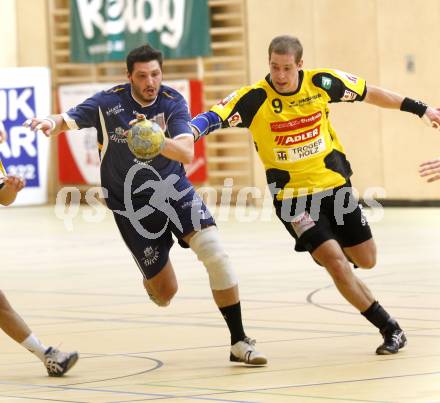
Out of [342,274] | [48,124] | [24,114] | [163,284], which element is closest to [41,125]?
[48,124]

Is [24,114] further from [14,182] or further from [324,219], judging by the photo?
[14,182]

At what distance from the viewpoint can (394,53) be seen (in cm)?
2091

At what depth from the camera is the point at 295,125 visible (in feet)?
26.9

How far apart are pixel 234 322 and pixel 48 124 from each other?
170 cm

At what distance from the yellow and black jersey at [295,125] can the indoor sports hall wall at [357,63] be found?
1232cm

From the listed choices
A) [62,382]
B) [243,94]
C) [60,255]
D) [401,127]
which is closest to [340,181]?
[243,94]

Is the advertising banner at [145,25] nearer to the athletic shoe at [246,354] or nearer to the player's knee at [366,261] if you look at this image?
the player's knee at [366,261]

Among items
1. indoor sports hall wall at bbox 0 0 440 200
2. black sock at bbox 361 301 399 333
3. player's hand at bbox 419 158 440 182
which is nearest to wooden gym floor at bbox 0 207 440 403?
black sock at bbox 361 301 399 333

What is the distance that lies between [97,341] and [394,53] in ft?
43.3

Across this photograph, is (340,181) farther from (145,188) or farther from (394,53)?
(394,53)

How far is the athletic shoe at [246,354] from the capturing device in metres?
7.44

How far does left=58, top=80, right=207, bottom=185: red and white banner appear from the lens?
75.5 feet

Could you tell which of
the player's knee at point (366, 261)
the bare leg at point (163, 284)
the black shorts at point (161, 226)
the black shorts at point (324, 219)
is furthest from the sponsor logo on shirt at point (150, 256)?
the player's knee at point (366, 261)

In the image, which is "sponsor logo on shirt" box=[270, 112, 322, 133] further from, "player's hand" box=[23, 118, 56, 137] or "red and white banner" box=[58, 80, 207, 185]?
"red and white banner" box=[58, 80, 207, 185]
